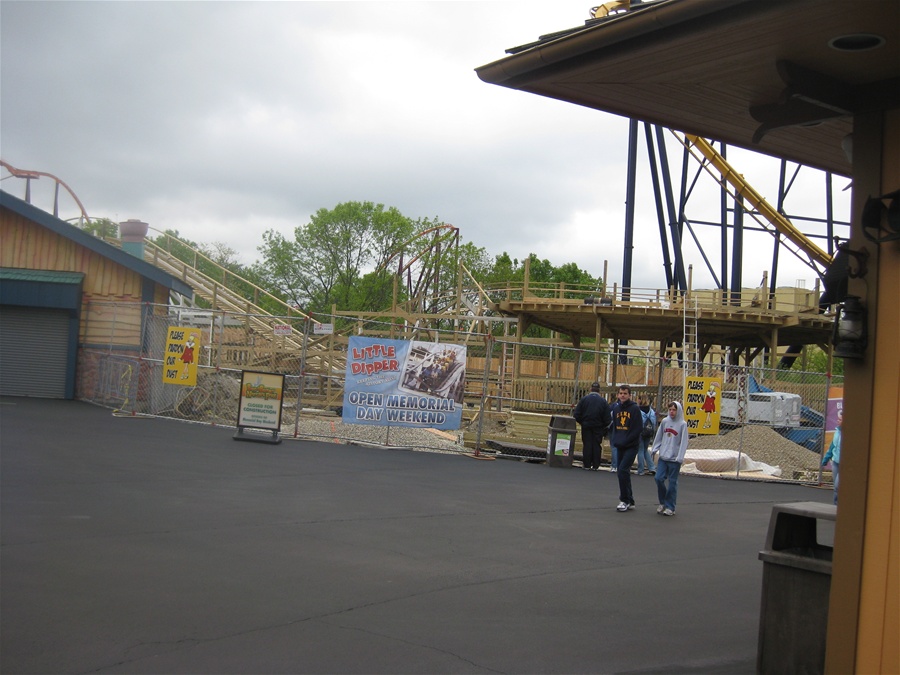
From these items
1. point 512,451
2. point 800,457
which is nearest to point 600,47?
point 512,451

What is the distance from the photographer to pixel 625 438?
13836mm

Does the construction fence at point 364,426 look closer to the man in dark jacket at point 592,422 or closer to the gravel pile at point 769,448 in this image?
the gravel pile at point 769,448

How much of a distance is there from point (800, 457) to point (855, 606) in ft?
67.0

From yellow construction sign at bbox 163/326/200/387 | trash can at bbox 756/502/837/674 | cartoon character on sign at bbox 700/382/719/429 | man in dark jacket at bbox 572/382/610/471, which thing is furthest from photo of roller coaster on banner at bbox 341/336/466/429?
trash can at bbox 756/502/837/674

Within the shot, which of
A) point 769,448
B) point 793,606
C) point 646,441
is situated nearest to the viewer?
point 793,606

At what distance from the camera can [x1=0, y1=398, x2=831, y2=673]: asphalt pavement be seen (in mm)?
5777

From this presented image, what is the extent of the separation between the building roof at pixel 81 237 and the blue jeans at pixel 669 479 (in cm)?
1708

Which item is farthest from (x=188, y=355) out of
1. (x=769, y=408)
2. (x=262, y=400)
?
(x=769, y=408)

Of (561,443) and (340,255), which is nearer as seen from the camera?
(561,443)

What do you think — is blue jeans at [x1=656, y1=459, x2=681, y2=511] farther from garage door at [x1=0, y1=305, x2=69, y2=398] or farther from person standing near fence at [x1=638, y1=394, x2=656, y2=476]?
garage door at [x1=0, y1=305, x2=69, y2=398]

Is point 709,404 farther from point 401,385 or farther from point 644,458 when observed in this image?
point 401,385

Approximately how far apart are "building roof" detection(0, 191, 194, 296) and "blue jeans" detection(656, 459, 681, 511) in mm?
17076

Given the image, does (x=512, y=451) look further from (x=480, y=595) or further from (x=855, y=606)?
(x=855, y=606)

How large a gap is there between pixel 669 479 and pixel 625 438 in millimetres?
991
